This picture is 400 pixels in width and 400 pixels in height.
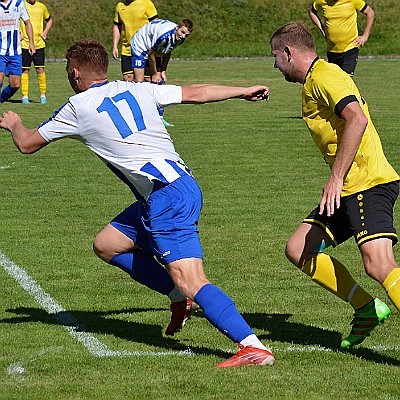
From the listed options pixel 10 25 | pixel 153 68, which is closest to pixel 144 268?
pixel 153 68

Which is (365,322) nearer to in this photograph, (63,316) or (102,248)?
(102,248)

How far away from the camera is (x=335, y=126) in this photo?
5652 millimetres

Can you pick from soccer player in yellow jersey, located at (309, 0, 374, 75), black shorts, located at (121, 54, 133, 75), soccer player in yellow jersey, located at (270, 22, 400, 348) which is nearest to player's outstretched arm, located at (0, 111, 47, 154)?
soccer player in yellow jersey, located at (270, 22, 400, 348)

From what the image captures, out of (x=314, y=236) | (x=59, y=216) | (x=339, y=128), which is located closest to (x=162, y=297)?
(x=314, y=236)

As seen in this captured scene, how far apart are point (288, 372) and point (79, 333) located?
1486 millimetres

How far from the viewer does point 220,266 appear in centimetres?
808

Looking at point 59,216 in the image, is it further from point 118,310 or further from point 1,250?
point 118,310

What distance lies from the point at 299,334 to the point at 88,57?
81.0 inches

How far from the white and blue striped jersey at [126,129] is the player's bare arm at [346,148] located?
0.87 meters

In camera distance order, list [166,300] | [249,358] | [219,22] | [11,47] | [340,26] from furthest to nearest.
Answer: [219,22], [11,47], [340,26], [166,300], [249,358]

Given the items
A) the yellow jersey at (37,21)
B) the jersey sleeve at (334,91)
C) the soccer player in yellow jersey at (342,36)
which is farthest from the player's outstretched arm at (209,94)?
the yellow jersey at (37,21)

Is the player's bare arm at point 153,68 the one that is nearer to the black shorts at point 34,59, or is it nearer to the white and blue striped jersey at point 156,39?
the white and blue striped jersey at point 156,39

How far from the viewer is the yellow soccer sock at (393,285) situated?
534cm

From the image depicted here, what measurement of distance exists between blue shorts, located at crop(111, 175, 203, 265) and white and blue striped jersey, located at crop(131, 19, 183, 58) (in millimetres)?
11968
